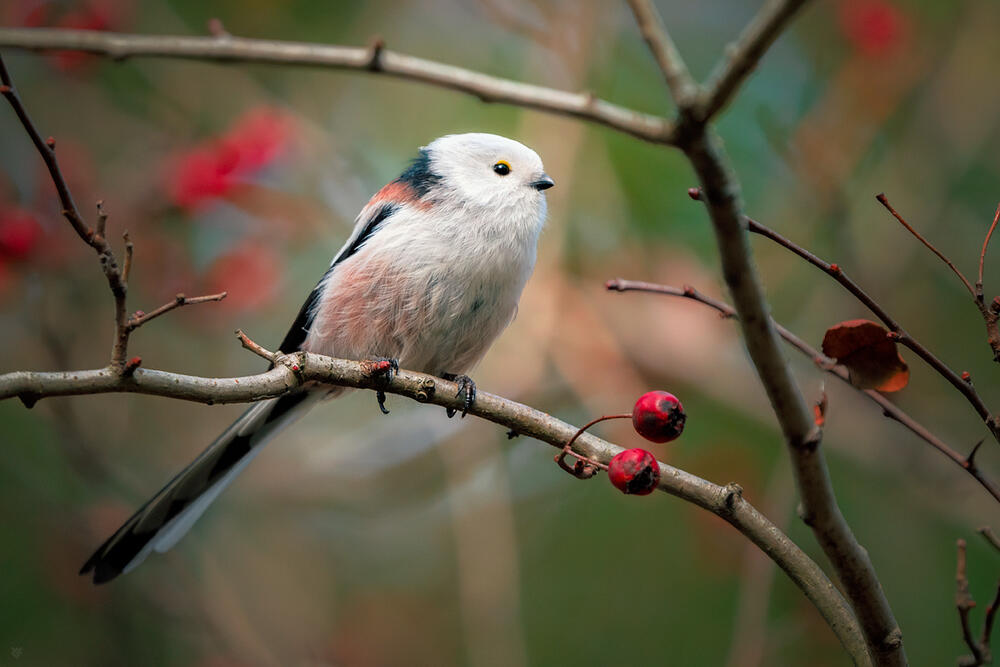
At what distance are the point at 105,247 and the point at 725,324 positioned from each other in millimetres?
3834

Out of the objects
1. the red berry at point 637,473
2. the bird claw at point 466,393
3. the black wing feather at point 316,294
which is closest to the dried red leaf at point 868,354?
the red berry at point 637,473

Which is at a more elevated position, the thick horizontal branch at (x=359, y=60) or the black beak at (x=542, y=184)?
the black beak at (x=542, y=184)

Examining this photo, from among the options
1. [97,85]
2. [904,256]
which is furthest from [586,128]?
[97,85]

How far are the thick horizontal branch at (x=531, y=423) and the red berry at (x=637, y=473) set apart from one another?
2.1 inches

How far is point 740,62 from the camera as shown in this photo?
1.17 m

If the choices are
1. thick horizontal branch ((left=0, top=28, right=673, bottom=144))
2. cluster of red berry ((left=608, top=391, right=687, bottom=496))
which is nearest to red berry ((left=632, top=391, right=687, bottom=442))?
cluster of red berry ((left=608, top=391, right=687, bottom=496))

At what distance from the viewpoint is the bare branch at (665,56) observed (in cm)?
120

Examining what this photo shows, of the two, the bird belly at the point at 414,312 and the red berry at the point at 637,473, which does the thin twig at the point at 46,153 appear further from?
the bird belly at the point at 414,312

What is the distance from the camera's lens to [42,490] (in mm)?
4551

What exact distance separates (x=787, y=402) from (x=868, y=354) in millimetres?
410

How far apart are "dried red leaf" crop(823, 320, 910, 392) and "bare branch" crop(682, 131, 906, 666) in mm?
326

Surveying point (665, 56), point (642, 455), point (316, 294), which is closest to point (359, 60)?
point (665, 56)

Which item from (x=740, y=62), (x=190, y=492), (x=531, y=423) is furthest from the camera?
(x=190, y=492)

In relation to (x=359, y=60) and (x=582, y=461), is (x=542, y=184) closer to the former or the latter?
(x=582, y=461)
